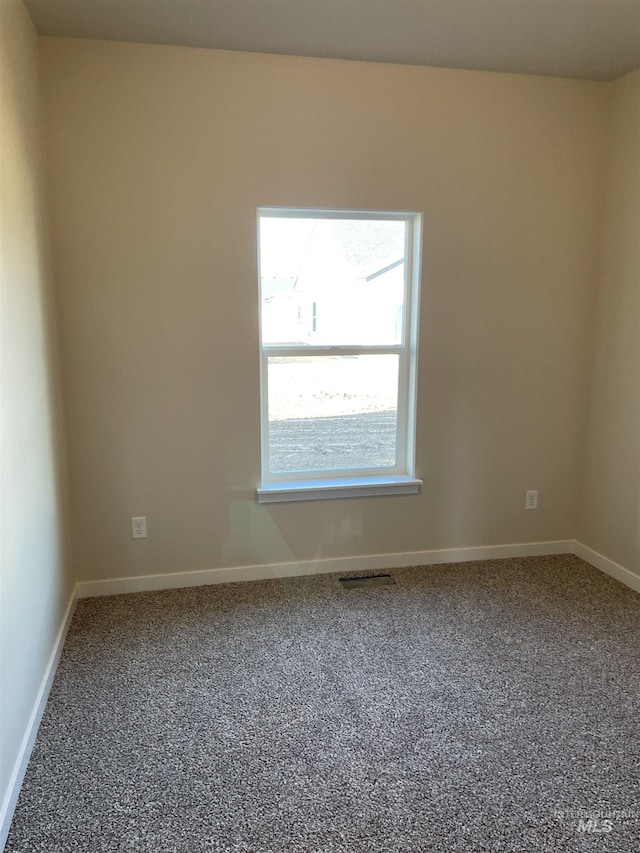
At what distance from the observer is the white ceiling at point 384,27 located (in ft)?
7.12

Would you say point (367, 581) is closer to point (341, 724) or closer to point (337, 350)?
point (341, 724)

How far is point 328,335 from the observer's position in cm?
298

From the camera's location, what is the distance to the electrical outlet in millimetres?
2816

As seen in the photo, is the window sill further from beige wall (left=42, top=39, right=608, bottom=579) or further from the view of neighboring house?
the view of neighboring house

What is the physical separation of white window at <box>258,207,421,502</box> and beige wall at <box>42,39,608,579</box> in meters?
0.11

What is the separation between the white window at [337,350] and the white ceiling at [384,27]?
716 millimetres

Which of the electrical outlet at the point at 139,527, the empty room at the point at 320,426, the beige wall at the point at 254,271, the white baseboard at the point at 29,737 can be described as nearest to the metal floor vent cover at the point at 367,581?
the empty room at the point at 320,426

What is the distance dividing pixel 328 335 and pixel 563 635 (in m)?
1.85

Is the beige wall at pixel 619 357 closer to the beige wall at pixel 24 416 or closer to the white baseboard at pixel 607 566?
the white baseboard at pixel 607 566

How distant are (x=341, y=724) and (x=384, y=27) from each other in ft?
9.13

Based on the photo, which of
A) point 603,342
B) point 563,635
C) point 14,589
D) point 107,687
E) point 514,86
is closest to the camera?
point 14,589

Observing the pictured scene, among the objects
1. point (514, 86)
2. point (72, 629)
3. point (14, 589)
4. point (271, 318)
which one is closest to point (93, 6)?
point (271, 318)

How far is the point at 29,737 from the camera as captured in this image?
5.80ft

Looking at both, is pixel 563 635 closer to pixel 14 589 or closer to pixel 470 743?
pixel 470 743
